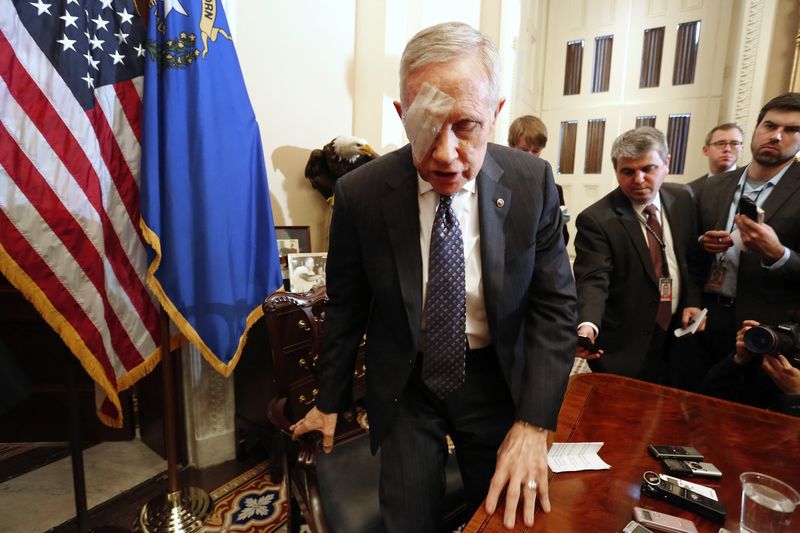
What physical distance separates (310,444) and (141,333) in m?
1.06

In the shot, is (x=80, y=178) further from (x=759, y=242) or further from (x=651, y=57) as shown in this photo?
(x=651, y=57)

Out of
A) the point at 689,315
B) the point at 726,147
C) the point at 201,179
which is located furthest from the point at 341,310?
the point at 726,147

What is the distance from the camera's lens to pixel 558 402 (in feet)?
3.28

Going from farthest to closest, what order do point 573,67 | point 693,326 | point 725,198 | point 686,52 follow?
point 573,67 < point 686,52 < point 725,198 < point 693,326

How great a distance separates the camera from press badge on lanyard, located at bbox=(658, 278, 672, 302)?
1979 mm

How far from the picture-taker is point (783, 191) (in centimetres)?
192

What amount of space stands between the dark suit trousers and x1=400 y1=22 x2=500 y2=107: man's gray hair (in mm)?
660

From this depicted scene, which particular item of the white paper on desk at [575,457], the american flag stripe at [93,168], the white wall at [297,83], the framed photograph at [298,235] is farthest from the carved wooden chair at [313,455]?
the white wall at [297,83]

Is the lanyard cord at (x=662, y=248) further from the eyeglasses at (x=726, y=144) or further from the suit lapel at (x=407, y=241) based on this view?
the eyeglasses at (x=726, y=144)

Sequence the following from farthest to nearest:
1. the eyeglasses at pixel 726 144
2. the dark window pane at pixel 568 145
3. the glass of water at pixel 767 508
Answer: the dark window pane at pixel 568 145, the eyeglasses at pixel 726 144, the glass of water at pixel 767 508

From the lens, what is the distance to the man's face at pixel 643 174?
1904mm

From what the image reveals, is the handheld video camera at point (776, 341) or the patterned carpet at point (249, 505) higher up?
the handheld video camera at point (776, 341)

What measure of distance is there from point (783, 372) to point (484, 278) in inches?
50.9

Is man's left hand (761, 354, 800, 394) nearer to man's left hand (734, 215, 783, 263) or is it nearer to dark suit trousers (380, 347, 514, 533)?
man's left hand (734, 215, 783, 263)
